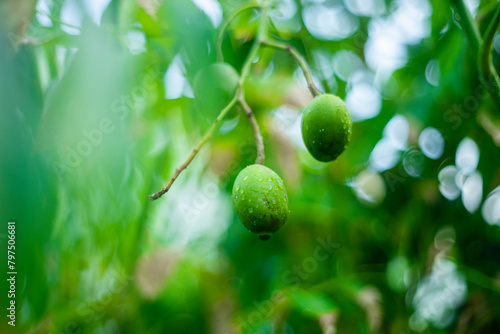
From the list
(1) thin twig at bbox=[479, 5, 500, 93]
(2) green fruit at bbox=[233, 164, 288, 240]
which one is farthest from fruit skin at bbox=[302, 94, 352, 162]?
(1) thin twig at bbox=[479, 5, 500, 93]

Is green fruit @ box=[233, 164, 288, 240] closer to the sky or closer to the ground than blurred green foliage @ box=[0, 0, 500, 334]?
closer to the sky

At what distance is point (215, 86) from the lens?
2.37 feet

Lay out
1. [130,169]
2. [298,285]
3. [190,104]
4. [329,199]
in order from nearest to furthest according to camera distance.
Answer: [130,169] → [190,104] → [298,285] → [329,199]

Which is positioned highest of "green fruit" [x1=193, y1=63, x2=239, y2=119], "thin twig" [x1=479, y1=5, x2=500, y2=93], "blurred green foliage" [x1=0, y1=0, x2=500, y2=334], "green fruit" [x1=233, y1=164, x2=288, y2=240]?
"thin twig" [x1=479, y1=5, x2=500, y2=93]

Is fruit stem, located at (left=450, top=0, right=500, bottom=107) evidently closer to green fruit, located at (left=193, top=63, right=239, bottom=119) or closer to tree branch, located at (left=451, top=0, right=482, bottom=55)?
tree branch, located at (left=451, top=0, right=482, bottom=55)

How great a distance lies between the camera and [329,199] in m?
1.39

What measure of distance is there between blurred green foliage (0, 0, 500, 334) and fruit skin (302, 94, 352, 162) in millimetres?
270

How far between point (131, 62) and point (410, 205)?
3.08ft

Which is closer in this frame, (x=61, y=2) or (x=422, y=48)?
(x=61, y=2)

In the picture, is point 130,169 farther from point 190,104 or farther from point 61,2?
point 61,2

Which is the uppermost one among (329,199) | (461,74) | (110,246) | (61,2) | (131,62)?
(61,2)

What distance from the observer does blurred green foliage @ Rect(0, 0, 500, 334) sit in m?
0.85

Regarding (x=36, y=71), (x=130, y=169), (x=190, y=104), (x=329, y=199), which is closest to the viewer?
(x=36, y=71)

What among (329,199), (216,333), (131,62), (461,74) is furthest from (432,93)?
(216,333)
